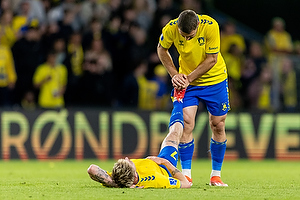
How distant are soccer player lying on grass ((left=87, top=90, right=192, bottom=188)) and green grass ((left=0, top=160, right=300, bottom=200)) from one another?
0.10 m

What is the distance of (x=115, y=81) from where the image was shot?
1574 cm

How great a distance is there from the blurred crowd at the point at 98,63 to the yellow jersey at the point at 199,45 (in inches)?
245

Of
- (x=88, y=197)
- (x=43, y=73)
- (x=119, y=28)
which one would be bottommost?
(x=88, y=197)

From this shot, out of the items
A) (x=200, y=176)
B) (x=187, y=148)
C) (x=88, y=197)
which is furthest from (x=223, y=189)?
(x=200, y=176)

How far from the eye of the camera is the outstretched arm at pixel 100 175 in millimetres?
7449

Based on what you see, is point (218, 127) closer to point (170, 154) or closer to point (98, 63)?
point (170, 154)

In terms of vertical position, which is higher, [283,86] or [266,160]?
[283,86]

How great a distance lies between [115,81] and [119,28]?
51.9 inches

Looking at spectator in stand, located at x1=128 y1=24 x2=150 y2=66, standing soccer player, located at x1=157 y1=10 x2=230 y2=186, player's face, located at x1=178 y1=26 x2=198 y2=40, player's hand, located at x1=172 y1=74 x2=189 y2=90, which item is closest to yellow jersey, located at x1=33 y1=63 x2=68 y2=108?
spectator in stand, located at x1=128 y1=24 x2=150 y2=66

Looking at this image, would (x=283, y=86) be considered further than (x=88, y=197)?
Yes

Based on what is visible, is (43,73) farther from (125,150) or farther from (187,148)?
(187,148)

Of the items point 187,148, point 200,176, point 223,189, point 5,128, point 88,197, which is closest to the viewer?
point 88,197

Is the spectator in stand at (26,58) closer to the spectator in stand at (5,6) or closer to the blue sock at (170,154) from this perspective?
the spectator in stand at (5,6)

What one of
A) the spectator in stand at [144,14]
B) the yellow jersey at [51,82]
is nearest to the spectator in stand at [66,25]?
the yellow jersey at [51,82]
